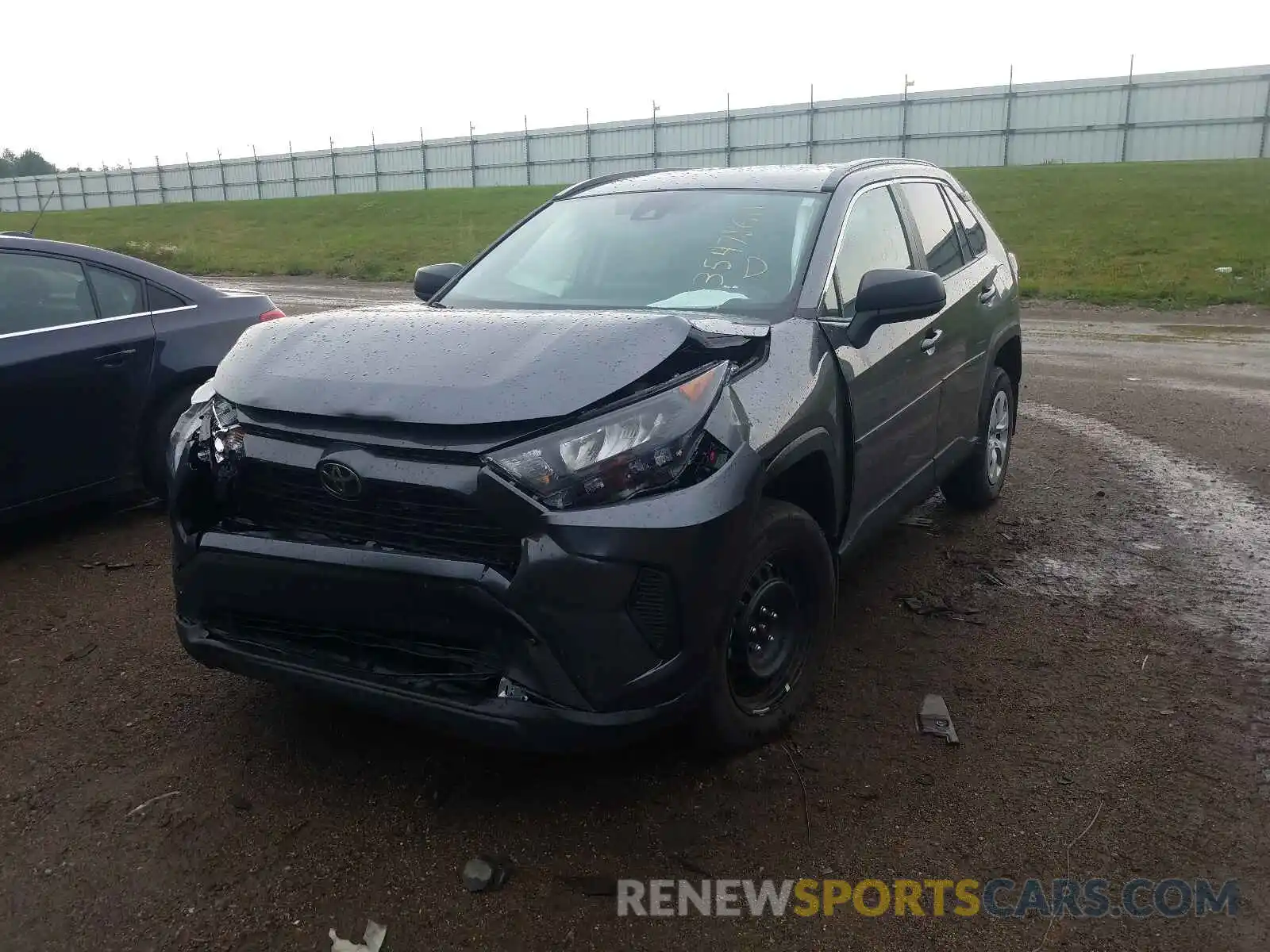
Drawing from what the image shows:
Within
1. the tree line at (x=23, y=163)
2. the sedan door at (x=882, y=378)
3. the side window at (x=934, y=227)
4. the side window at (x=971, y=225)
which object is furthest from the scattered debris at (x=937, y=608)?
the tree line at (x=23, y=163)

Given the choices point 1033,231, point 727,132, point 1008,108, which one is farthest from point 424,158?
point 1033,231

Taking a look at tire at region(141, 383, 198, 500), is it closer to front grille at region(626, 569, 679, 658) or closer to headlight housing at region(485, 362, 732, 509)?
headlight housing at region(485, 362, 732, 509)

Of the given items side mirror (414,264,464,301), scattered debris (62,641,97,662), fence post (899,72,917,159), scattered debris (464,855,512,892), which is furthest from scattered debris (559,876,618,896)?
fence post (899,72,917,159)

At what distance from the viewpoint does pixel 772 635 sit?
325 centimetres

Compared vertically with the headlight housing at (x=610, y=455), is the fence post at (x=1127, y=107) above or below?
above

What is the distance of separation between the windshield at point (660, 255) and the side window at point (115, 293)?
2151 mm

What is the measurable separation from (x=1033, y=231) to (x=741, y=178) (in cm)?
2014

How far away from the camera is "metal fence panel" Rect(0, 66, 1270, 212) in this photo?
31.9 meters

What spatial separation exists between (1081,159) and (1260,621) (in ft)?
109

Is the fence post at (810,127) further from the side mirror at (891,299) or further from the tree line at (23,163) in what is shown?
the tree line at (23,163)

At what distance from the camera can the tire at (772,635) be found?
2977 mm

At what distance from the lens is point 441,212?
33625mm

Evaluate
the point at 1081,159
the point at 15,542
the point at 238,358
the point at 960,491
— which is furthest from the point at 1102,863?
the point at 1081,159

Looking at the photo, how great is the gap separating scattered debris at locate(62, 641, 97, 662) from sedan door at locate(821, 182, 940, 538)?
2933 mm
